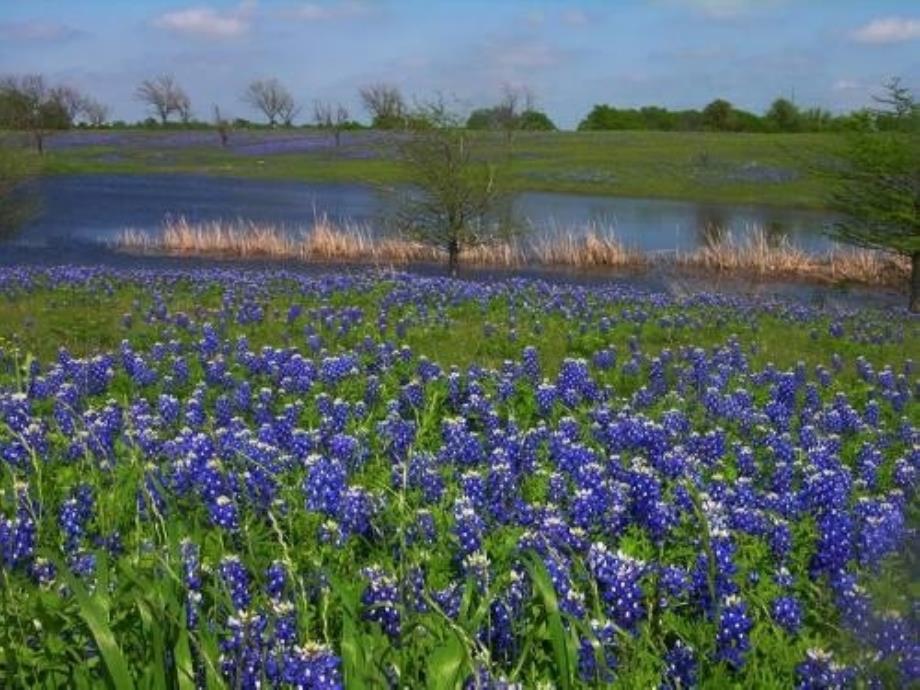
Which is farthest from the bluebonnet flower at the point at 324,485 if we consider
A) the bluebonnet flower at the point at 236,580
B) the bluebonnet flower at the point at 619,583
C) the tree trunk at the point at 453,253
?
the tree trunk at the point at 453,253

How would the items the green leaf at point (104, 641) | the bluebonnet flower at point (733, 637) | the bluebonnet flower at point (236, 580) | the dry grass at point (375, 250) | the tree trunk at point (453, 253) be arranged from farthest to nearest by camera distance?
1. the dry grass at point (375, 250)
2. the tree trunk at point (453, 253)
3. the bluebonnet flower at point (236, 580)
4. the bluebonnet flower at point (733, 637)
5. the green leaf at point (104, 641)

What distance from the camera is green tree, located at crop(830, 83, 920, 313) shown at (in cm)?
2277

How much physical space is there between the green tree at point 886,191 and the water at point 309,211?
8020 millimetres

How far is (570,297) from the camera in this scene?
1625 cm

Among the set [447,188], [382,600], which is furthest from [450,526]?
[447,188]

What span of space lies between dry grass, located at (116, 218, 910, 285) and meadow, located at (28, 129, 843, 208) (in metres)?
17.1

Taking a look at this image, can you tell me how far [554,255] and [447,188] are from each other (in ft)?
18.3

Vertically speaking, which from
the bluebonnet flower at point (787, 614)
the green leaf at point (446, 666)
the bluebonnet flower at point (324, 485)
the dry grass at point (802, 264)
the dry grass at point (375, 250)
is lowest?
the dry grass at point (802, 264)

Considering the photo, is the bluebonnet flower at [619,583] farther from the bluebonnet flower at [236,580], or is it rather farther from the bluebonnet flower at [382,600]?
the bluebonnet flower at [236,580]

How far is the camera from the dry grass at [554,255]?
94.4 ft

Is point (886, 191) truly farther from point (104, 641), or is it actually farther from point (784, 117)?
point (784, 117)

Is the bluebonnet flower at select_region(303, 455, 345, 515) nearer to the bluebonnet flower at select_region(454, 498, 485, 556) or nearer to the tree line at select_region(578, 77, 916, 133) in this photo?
the bluebonnet flower at select_region(454, 498, 485, 556)

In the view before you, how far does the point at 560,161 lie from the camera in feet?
233

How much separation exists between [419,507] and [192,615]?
182 centimetres
